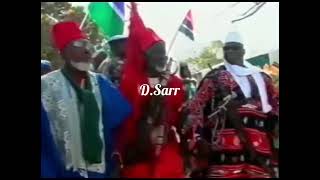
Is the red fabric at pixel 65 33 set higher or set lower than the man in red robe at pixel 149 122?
higher

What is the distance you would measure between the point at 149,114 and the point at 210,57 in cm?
44

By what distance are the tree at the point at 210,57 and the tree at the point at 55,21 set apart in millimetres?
513

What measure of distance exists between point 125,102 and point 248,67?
0.67 m

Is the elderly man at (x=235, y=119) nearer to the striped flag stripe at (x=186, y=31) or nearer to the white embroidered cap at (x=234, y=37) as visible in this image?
the white embroidered cap at (x=234, y=37)

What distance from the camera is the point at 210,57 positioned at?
139 inches

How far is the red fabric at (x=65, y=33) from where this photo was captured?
138 inches

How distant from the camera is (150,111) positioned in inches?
139

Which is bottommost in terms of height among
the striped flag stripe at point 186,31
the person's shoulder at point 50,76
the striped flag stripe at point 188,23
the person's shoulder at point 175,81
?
the person's shoulder at point 175,81

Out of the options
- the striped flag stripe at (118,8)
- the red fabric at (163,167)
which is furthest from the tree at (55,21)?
the red fabric at (163,167)

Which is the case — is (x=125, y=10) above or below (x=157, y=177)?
above
